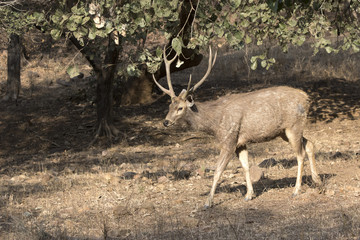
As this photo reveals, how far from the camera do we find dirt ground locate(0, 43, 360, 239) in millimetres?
7367

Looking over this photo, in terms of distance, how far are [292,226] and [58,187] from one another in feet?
17.2

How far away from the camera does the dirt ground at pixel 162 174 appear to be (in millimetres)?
7367

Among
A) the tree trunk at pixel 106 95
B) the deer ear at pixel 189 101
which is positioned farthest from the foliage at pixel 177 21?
the tree trunk at pixel 106 95

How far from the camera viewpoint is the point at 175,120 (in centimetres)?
864

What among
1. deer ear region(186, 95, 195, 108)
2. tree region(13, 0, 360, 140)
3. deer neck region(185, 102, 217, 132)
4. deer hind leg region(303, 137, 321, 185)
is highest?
tree region(13, 0, 360, 140)

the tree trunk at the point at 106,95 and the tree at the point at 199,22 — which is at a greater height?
the tree at the point at 199,22

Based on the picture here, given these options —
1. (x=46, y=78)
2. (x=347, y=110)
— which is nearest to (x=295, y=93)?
(x=347, y=110)

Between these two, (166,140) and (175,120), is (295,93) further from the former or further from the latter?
(166,140)

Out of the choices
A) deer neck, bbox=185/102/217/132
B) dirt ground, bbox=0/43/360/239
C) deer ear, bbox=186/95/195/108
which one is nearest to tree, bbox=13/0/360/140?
deer ear, bbox=186/95/195/108

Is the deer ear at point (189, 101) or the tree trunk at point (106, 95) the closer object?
the deer ear at point (189, 101)

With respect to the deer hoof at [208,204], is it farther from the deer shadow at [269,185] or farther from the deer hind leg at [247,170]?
the deer shadow at [269,185]

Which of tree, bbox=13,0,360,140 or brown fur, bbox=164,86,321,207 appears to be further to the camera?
brown fur, bbox=164,86,321,207

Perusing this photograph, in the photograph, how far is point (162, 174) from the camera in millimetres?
11367

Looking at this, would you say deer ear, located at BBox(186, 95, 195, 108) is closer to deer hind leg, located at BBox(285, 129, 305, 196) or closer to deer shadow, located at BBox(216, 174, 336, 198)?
deer hind leg, located at BBox(285, 129, 305, 196)
